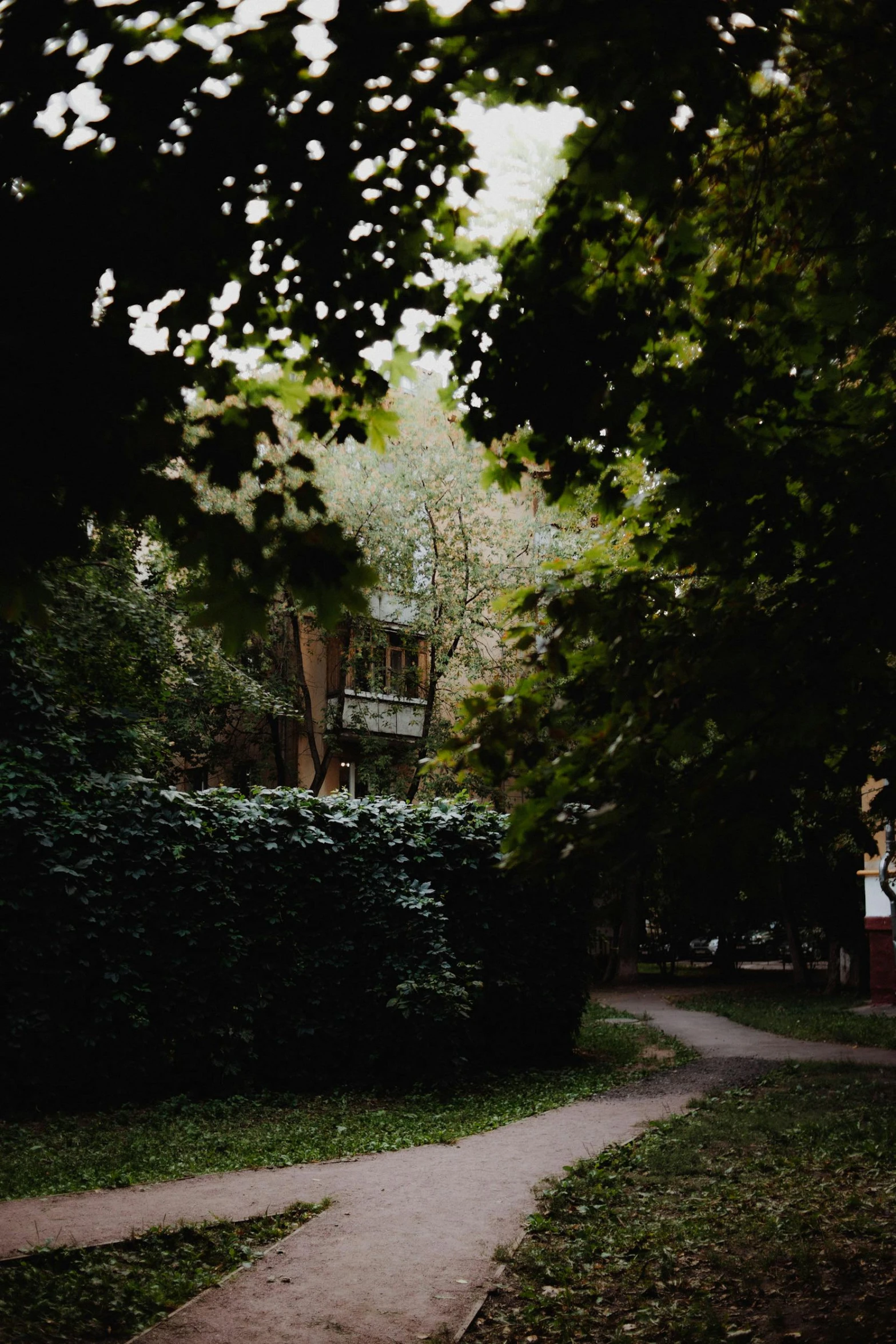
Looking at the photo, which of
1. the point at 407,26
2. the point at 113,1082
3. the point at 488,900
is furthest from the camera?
the point at 488,900

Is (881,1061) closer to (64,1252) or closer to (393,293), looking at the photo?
(64,1252)

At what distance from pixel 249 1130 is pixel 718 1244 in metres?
5.08

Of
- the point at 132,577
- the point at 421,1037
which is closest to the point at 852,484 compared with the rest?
the point at 421,1037

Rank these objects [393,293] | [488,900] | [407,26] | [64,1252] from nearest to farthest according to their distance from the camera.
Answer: [407,26] → [393,293] → [64,1252] → [488,900]

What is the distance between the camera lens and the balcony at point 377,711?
90.0 feet

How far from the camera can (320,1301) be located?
539cm

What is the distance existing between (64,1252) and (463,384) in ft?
16.9

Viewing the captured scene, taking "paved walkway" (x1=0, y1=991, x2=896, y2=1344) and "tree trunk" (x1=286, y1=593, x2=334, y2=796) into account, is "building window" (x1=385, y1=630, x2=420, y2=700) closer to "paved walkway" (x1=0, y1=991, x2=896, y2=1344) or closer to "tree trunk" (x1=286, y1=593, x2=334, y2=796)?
"tree trunk" (x1=286, y1=593, x2=334, y2=796)

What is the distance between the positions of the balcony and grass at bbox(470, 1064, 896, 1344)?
1847cm

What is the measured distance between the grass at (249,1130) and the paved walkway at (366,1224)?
1.05 feet

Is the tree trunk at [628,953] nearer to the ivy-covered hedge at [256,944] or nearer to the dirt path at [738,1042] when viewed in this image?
the dirt path at [738,1042]

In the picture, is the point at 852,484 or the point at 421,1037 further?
the point at 421,1037

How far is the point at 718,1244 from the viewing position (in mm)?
6238

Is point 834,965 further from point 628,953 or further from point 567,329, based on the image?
point 567,329
